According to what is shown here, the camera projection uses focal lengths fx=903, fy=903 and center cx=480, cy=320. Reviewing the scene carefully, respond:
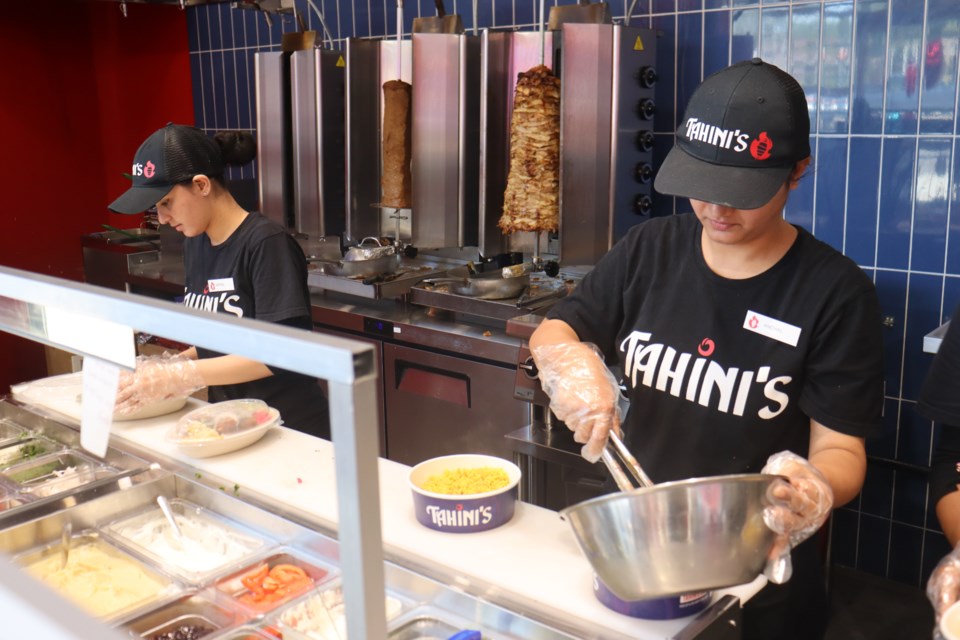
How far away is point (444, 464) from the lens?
6.24 feet

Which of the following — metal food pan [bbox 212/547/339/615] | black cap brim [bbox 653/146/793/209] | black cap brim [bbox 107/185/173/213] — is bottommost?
metal food pan [bbox 212/547/339/615]

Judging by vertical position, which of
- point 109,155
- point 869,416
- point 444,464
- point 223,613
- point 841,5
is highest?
point 841,5

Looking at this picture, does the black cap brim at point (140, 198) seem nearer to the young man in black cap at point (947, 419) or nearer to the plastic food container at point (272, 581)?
the plastic food container at point (272, 581)

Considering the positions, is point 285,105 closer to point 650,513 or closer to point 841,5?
point 841,5

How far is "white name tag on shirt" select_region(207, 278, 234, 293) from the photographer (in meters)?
2.58

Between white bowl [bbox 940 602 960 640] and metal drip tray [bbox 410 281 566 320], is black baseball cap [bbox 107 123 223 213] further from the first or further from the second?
white bowl [bbox 940 602 960 640]

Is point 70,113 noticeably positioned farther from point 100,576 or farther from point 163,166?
point 100,576

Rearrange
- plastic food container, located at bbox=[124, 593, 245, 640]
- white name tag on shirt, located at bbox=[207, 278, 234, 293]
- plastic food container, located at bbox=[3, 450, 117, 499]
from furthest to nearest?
white name tag on shirt, located at bbox=[207, 278, 234, 293] → plastic food container, located at bbox=[3, 450, 117, 499] → plastic food container, located at bbox=[124, 593, 245, 640]

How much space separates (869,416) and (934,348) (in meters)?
1.04

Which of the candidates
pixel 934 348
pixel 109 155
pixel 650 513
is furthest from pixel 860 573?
pixel 109 155

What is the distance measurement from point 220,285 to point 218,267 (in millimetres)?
72

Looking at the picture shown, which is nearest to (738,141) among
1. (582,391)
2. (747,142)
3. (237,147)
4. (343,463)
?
(747,142)

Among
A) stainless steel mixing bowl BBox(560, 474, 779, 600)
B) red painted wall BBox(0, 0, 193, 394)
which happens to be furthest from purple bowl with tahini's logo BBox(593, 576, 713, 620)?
red painted wall BBox(0, 0, 193, 394)

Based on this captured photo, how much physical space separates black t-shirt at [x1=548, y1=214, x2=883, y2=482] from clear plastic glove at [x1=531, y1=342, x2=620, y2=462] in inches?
5.3
